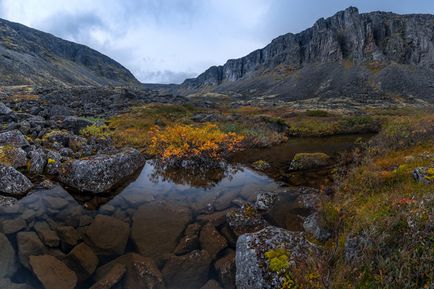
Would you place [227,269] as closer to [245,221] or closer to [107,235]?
[245,221]

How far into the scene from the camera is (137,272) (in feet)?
30.2

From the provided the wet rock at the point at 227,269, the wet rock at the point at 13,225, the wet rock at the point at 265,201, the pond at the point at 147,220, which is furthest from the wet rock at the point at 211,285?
the wet rock at the point at 13,225

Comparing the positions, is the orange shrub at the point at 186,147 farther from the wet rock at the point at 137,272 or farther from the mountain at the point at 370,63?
the mountain at the point at 370,63

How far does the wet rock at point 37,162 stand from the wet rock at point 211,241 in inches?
512

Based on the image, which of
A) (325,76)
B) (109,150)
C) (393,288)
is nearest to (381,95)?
(325,76)

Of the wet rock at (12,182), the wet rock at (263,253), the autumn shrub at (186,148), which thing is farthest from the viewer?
the autumn shrub at (186,148)

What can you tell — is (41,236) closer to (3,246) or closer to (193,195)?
(3,246)

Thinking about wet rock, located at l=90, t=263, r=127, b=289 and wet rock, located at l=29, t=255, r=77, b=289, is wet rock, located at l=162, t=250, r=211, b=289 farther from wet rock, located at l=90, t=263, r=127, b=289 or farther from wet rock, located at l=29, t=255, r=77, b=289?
wet rock, located at l=29, t=255, r=77, b=289

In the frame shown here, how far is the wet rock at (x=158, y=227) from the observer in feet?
35.4

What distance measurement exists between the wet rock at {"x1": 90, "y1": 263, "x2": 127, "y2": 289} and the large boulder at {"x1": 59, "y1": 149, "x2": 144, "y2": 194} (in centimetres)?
774

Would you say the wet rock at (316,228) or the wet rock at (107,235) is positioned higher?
the wet rock at (316,228)

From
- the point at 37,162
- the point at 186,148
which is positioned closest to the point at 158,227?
the point at 186,148

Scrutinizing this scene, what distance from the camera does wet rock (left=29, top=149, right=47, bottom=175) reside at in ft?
59.1

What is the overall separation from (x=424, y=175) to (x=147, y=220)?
458 inches
